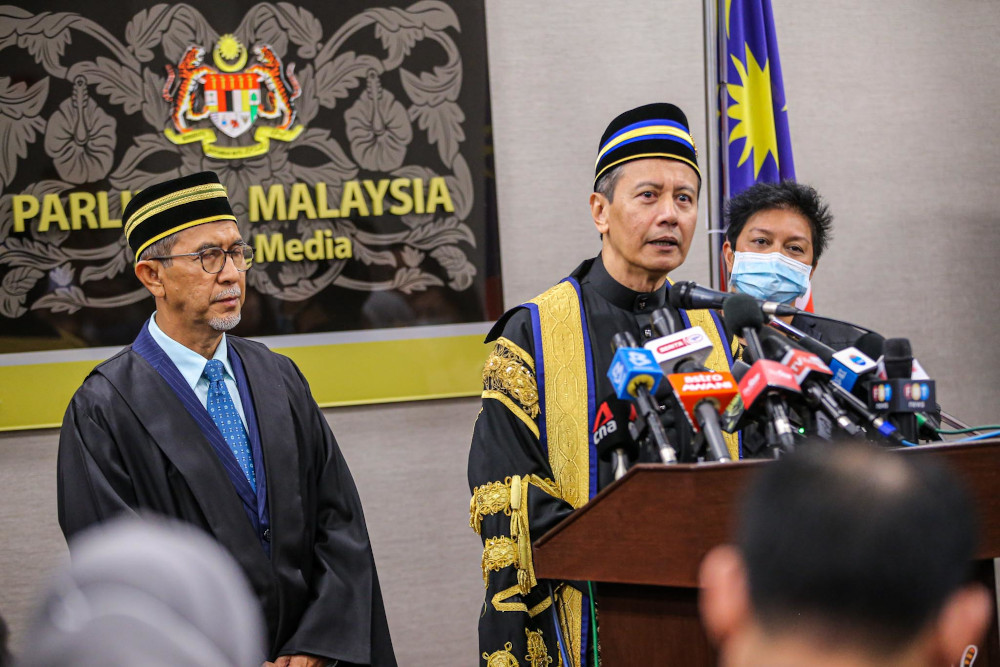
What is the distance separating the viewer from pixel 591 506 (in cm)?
143

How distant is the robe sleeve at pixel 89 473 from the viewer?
2.08m

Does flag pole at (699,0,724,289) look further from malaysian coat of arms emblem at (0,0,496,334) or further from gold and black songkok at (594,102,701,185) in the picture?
gold and black songkok at (594,102,701,185)

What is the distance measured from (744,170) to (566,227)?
0.74 meters

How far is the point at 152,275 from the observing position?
233 centimetres

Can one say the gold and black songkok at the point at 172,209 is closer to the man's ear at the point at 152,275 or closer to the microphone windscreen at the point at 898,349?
the man's ear at the point at 152,275

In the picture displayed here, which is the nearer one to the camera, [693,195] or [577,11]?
[693,195]

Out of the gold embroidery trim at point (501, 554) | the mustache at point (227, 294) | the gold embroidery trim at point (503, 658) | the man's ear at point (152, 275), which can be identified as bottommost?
the gold embroidery trim at point (503, 658)

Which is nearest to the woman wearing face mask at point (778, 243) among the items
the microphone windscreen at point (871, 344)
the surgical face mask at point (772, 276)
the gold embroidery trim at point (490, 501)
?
the surgical face mask at point (772, 276)

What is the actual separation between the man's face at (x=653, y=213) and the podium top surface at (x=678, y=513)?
83 centimetres

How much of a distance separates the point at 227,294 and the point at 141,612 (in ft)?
5.74

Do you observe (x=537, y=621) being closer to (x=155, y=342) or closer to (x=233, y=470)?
(x=233, y=470)

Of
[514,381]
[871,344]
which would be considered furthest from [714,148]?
[514,381]

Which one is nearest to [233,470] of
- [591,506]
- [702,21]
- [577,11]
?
[591,506]

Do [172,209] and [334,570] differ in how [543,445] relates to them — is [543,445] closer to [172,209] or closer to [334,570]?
[334,570]
